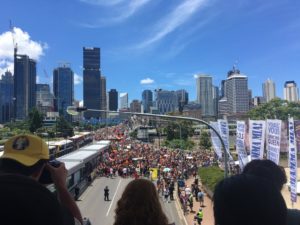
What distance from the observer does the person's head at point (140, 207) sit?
9.52 ft

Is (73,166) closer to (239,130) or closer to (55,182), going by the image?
(239,130)

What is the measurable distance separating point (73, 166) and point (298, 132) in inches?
688

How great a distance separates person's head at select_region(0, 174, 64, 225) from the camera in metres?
1.52

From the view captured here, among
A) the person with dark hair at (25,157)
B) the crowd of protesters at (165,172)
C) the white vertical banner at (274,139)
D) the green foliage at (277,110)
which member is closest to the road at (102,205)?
the crowd of protesters at (165,172)

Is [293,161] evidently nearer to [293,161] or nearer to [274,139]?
[293,161]

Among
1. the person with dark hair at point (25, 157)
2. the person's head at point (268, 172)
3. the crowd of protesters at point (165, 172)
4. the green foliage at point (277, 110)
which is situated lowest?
the crowd of protesters at point (165, 172)

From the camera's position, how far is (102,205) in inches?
1037

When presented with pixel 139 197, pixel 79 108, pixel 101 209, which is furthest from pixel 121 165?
pixel 139 197

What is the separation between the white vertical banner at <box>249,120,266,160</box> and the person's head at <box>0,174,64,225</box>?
1304 cm

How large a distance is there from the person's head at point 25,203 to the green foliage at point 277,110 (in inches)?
Result: 3649

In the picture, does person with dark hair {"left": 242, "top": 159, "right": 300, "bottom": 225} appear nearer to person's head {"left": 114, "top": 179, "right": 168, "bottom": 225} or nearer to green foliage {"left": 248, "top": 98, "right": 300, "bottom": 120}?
person's head {"left": 114, "top": 179, "right": 168, "bottom": 225}

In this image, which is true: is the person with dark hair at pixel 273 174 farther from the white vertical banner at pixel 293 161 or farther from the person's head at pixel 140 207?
the white vertical banner at pixel 293 161

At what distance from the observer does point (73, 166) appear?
2814 cm

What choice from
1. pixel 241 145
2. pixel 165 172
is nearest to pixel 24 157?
pixel 241 145
